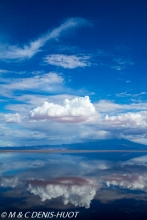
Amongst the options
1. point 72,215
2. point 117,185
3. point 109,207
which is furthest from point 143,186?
point 72,215

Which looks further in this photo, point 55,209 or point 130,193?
point 130,193

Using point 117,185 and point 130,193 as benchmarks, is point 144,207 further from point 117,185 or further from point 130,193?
point 117,185

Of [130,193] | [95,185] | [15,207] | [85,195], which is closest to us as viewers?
[15,207]

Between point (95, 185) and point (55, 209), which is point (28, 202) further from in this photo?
point (95, 185)

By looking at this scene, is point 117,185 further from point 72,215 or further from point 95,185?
point 72,215

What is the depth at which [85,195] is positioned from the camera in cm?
2828

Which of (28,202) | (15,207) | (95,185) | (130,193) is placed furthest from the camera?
(95,185)

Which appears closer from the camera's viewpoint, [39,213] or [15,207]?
[39,213]

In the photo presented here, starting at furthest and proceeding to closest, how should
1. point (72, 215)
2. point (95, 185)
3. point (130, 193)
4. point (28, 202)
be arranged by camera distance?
point (95, 185)
point (130, 193)
point (28, 202)
point (72, 215)

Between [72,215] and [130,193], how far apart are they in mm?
12385

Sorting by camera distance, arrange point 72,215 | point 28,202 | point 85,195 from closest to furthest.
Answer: point 72,215 → point 28,202 → point 85,195

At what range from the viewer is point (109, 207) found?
77.4ft

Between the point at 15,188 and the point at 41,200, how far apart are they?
7.78 metres

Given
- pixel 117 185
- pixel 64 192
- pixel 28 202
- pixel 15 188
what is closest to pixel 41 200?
pixel 28 202
